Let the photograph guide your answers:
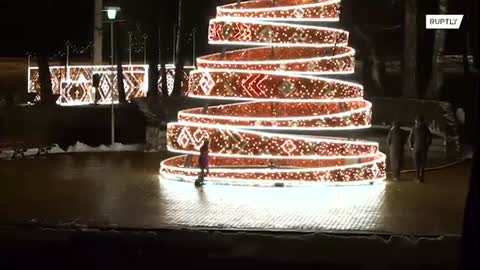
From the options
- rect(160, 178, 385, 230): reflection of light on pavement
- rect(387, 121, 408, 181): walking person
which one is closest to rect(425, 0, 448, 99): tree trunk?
rect(387, 121, 408, 181): walking person

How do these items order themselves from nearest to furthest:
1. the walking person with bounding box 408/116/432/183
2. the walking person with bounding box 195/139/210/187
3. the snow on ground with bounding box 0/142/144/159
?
the walking person with bounding box 195/139/210/187, the walking person with bounding box 408/116/432/183, the snow on ground with bounding box 0/142/144/159

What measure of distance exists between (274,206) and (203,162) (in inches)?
118

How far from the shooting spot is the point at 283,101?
18.8m

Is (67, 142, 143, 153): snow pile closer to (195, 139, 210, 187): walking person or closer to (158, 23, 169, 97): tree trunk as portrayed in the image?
(195, 139, 210, 187): walking person

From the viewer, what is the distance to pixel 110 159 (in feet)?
81.4

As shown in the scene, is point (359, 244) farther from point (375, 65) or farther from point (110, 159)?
point (375, 65)

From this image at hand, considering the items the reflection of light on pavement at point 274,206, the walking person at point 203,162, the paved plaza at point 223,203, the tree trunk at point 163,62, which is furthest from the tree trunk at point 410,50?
the walking person at point 203,162

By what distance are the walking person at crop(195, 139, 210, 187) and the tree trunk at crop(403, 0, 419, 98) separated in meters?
14.7

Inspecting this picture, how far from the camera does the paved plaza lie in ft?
45.2

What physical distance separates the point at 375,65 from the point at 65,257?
34.8 metres

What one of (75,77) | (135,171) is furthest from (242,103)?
(75,77)

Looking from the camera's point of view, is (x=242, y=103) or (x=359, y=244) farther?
(x=242, y=103)

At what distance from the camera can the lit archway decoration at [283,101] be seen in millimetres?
18547

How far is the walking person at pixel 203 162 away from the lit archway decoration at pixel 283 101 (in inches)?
12.6
